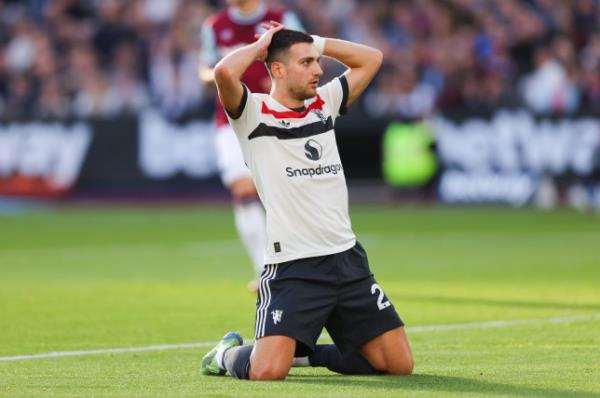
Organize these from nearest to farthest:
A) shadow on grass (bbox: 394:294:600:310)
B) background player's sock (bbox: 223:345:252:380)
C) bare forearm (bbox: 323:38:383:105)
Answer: background player's sock (bbox: 223:345:252:380)
bare forearm (bbox: 323:38:383:105)
shadow on grass (bbox: 394:294:600:310)

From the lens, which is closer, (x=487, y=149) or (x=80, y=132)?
(x=487, y=149)

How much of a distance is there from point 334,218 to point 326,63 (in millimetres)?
17100

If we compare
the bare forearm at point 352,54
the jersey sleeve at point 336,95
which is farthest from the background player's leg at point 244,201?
the jersey sleeve at point 336,95

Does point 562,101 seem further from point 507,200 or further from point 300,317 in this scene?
point 300,317

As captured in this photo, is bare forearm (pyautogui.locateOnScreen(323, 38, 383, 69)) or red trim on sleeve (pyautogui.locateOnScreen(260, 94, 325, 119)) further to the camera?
bare forearm (pyautogui.locateOnScreen(323, 38, 383, 69))

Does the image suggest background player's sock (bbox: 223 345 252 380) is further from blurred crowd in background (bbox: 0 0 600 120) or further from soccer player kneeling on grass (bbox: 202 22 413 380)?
blurred crowd in background (bbox: 0 0 600 120)

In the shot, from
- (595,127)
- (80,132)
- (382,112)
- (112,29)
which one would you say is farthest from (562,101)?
(112,29)

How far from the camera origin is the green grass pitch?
7.16 meters

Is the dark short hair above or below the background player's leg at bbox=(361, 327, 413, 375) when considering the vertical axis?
above

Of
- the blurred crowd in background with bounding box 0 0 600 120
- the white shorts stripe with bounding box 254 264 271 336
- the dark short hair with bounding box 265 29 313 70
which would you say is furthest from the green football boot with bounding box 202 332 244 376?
the blurred crowd in background with bounding box 0 0 600 120

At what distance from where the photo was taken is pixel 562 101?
2202cm

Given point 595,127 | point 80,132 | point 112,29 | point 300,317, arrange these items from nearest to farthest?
1. point 300,317
2. point 595,127
3. point 80,132
4. point 112,29

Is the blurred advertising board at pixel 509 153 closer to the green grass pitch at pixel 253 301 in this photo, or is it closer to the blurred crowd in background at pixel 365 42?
the blurred crowd in background at pixel 365 42

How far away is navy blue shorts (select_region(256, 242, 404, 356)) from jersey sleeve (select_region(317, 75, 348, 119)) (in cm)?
88
